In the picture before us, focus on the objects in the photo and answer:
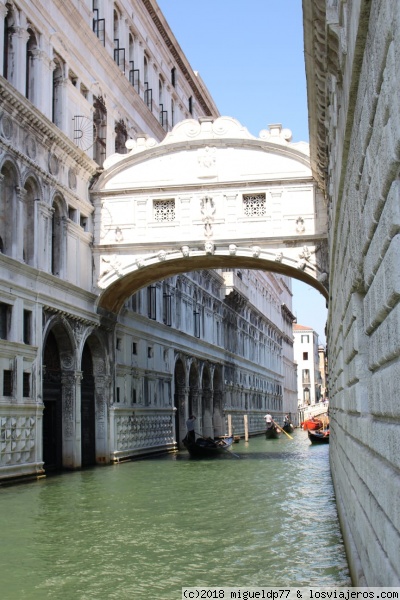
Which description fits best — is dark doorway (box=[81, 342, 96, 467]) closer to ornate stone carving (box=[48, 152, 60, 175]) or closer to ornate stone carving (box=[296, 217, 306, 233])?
ornate stone carving (box=[48, 152, 60, 175])

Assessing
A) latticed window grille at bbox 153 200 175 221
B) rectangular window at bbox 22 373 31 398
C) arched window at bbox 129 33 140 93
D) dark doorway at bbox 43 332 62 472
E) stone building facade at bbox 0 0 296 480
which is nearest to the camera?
stone building facade at bbox 0 0 296 480

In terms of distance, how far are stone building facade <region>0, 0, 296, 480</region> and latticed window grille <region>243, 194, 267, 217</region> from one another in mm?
3348

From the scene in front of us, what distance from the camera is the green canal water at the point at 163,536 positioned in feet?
21.5

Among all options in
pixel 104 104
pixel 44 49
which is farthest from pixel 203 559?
pixel 104 104

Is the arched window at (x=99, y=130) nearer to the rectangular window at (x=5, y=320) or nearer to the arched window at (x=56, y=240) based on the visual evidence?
the arched window at (x=56, y=240)

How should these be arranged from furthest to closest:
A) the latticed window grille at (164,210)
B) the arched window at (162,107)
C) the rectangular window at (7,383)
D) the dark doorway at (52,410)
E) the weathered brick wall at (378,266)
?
the arched window at (162,107), the latticed window grille at (164,210), the dark doorway at (52,410), the rectangular window at (7,383), the weathered brick wall at (378,266)

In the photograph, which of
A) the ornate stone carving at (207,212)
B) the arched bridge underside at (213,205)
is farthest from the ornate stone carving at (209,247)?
the ornate stone carving at (207,212)

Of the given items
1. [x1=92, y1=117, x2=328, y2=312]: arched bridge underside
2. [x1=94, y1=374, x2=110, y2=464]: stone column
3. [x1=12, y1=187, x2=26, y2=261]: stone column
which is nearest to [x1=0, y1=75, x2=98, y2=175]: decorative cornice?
[x1=92, y1=117, x2=328, y2=312]: arched bridge underside

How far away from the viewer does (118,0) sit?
2209cm

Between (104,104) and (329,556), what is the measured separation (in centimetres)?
1519

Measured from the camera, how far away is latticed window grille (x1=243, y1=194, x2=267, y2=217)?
59.7 ft

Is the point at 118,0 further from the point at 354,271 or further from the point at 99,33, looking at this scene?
the point at 354,271

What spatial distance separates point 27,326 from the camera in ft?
50.9

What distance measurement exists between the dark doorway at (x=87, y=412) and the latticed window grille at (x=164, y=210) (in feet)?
12.6
